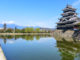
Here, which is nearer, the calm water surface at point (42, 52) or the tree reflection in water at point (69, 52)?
the calm water surface at point (42, 52)

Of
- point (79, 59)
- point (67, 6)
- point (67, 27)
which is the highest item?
point (67, 6)

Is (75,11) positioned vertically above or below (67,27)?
above

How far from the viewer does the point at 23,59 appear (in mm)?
13570

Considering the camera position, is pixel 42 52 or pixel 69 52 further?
pixel 69 52

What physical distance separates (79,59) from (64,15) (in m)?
54.9

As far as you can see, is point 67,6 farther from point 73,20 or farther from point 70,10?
point 73,20

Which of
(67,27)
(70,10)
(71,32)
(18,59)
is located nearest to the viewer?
(18,59)

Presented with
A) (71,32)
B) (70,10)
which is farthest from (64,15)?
(71,32)

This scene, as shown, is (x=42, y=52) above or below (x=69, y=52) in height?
above

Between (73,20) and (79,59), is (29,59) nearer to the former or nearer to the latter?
(79,59)

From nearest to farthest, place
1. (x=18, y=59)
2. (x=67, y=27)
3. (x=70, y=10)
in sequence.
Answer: (x=18, y=59) < (x=67, y=27) < (x=70, y=10)

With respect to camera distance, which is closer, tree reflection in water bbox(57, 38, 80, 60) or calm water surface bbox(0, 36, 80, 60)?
calm water surface bbox(0, 36, 80, 60)

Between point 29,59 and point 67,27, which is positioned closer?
point 29,59

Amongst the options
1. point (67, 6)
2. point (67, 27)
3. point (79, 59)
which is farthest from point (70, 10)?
point (79, 59)
